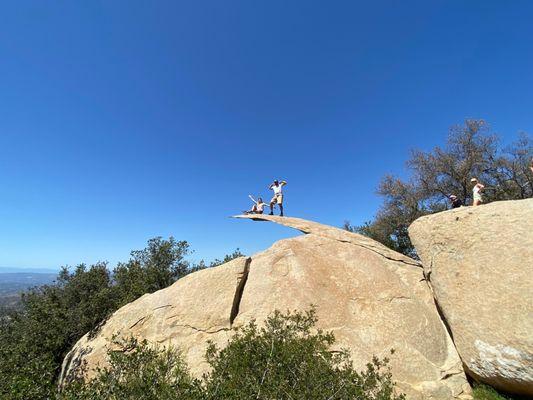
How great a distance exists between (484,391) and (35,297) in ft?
120

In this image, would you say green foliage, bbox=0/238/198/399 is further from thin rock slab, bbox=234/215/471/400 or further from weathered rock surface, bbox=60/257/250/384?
thin rock slab, bbox=234/215/471/400

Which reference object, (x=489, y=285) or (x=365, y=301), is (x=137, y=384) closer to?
(x=365, y=301)

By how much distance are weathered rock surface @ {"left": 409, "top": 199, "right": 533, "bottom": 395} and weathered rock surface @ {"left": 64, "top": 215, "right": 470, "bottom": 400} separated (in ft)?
4.55

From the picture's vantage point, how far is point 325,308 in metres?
15.6

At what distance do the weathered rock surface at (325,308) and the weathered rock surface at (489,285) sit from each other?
4.55ft

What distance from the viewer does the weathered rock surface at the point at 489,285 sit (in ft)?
38.1

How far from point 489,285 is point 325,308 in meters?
7.23

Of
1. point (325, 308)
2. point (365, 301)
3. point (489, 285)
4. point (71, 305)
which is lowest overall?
point (71, 305)

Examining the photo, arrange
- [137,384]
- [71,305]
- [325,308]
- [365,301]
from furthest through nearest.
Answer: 1. [71,305]
2. [365,301]
3. [325,308]
4. [137,384]

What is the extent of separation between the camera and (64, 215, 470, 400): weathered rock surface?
13.7m

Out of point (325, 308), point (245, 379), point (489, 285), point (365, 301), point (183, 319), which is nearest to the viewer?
point (245, 379)

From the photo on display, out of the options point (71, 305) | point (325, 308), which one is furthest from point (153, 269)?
point (325, 308)

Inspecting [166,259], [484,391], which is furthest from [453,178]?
[166,259]

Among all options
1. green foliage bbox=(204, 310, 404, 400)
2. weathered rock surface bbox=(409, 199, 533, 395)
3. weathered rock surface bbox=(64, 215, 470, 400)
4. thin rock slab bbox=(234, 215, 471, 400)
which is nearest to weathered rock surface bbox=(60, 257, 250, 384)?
weathered rock surface bbox=(64, 215, 470, 400)
